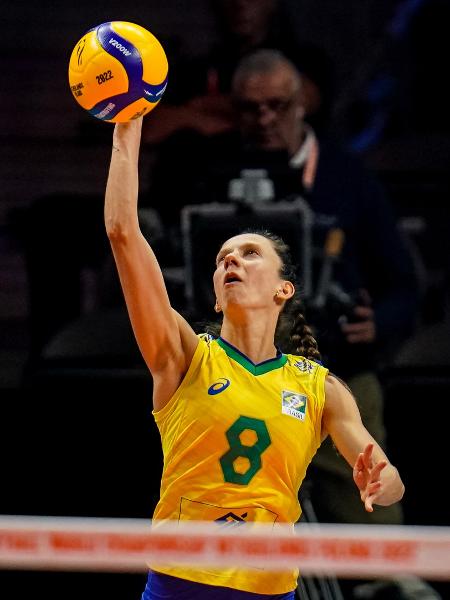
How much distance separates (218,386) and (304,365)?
0.34 meters

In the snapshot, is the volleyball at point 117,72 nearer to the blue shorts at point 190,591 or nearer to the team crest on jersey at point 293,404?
the team crest on jersey at point 293,404

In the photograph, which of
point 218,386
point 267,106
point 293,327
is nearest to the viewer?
point 218,386

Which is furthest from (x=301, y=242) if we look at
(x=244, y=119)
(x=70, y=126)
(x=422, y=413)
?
(x=70, y=126)

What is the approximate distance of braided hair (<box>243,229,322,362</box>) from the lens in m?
3.55

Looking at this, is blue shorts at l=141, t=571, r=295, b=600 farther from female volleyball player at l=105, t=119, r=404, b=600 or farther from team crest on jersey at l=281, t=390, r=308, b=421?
team crest on jersey at l=281, t=390, r=308, b=421

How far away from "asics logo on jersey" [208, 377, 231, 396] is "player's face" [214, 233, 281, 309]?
23 cm

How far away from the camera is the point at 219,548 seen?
2785 millimetres

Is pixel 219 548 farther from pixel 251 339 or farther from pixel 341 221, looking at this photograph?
pixel 341 221

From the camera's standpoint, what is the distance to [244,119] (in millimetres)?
4629

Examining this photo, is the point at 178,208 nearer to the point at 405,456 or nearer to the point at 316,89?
the point at 316,89

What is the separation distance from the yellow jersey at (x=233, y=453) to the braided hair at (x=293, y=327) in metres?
0.41

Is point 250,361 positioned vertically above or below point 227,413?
above

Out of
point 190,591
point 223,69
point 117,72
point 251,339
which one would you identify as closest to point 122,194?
point 117,72

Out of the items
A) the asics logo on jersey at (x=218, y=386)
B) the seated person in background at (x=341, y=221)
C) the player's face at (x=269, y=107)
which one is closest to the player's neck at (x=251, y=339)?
the asics logo on jersey at (x=218, y=386)
